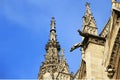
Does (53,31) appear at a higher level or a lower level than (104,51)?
higher

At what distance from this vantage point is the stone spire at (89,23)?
51.8 feet

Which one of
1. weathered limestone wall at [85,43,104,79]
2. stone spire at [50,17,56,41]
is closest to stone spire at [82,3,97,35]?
weathered limestone wall at [85,43,104,79]

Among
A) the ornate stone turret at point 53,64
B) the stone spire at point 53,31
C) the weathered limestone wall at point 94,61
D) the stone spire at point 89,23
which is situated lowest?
the weathered limestone wall at point 94,61

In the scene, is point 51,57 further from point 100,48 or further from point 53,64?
point 100,48

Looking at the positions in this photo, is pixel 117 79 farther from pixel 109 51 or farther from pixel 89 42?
pixel 89 42

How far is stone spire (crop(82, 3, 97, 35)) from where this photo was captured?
15789 mm

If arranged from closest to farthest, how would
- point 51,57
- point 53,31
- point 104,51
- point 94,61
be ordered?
1. point 104,51
2. point 94,61
3. point 51,57
4. point 53,31

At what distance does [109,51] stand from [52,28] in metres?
27.2

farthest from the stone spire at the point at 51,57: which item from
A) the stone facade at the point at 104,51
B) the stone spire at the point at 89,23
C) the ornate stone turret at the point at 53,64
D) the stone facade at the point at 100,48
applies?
the stone facade at the point at 104,51

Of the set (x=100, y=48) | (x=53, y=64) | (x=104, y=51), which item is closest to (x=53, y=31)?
(x=53, y=64)

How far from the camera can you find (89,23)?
1642cm

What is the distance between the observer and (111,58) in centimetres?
1309

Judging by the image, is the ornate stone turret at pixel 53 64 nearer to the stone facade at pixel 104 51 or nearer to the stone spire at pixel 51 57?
the stone spire at pixel 51 57

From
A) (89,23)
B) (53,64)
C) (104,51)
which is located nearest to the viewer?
(104,51)
